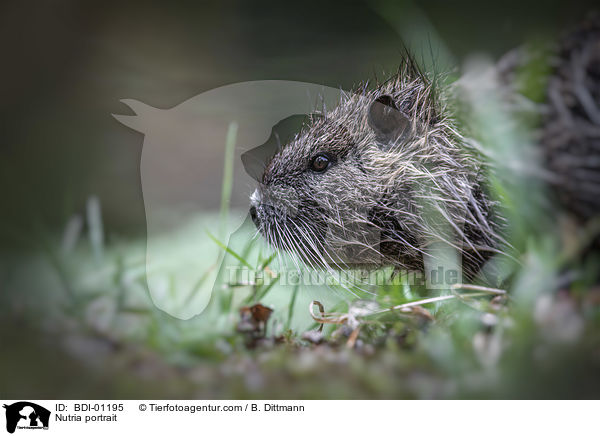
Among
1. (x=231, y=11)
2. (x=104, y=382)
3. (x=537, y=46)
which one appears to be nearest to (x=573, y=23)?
(x=537, y=46)

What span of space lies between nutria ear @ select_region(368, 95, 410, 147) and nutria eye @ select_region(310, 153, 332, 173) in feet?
0.64

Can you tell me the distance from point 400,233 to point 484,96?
1.84 feet

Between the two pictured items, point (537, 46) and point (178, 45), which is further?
point (178, 45)

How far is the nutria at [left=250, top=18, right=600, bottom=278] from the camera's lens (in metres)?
1.60

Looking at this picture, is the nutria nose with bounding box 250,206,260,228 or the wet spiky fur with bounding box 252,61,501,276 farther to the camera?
the nutria nose with bounding box 250,206,260,228

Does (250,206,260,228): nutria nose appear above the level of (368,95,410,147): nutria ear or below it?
below

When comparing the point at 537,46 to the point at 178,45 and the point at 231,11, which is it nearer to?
the point at 231,11

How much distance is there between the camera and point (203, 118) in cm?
181
